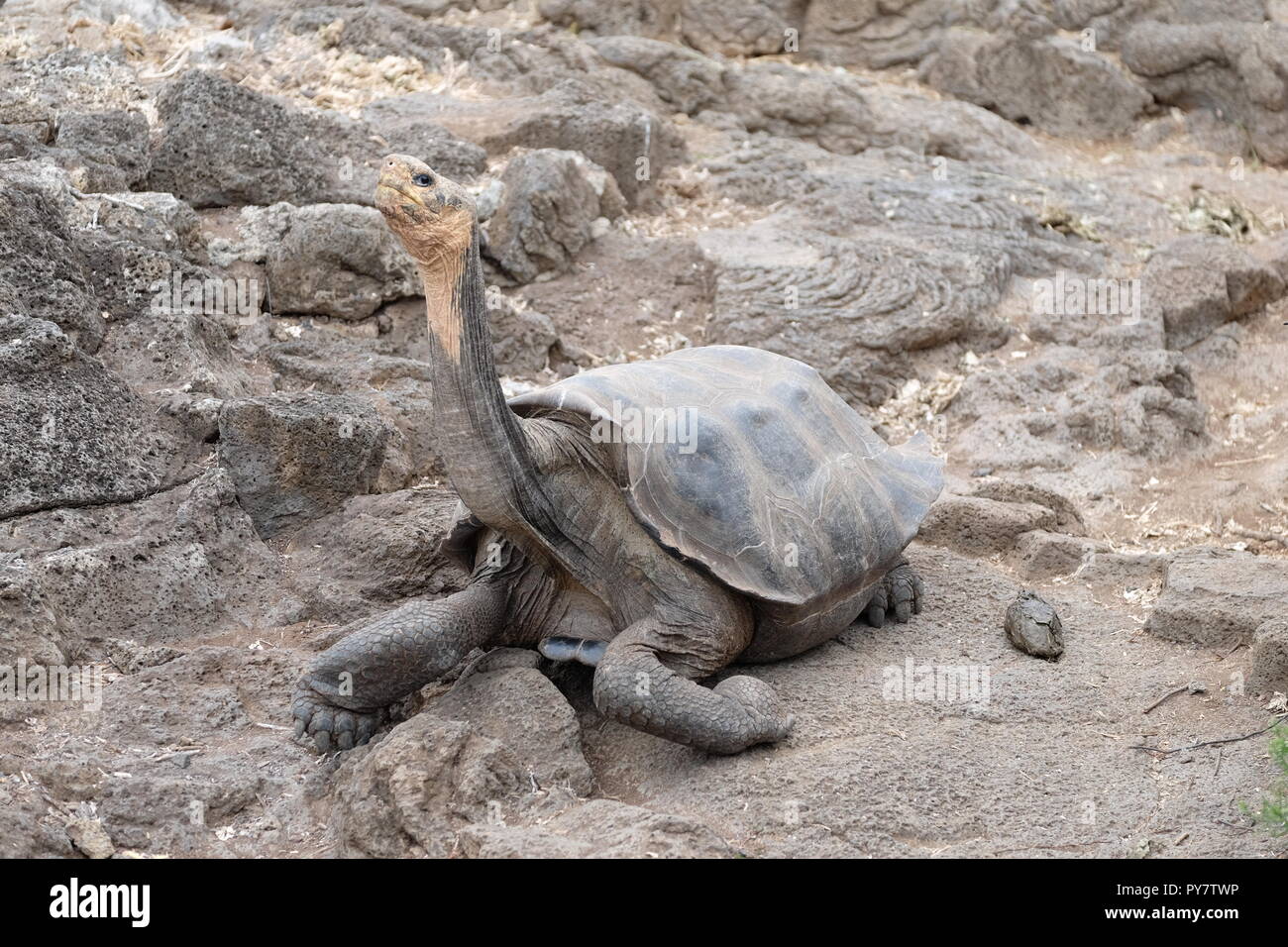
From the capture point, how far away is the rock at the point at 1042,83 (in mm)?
11367

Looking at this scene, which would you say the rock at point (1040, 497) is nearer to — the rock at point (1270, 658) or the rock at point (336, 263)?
the rock at point (1270, 658)

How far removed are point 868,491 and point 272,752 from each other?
2.03 metres

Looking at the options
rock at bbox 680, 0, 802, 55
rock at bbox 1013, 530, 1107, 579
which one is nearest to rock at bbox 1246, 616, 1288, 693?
rock at bbox 1013, 530, 1107, 579

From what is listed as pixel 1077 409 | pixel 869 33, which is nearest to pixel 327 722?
pixel 1077 409

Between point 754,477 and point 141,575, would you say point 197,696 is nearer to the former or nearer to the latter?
point 141,575

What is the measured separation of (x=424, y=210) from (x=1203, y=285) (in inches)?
240

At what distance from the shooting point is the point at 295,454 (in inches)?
204

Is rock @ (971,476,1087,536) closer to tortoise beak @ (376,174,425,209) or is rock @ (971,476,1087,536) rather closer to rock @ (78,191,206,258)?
tortoise beak @ (376,174,425,209)

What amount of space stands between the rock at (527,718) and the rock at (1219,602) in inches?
84.5

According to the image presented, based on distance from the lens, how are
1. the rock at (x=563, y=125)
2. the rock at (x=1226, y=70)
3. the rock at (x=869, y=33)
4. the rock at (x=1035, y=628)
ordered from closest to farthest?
the rock at (x=1035, y=628) → the rock at (x=563, y=125) → the rock at (x=1226, y=70) → the rock at (x=869, y=33)

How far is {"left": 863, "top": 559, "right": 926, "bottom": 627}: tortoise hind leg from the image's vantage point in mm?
4864

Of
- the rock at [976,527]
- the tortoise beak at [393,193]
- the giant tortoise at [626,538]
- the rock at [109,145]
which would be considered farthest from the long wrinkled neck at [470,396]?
the rock at [109,145]
